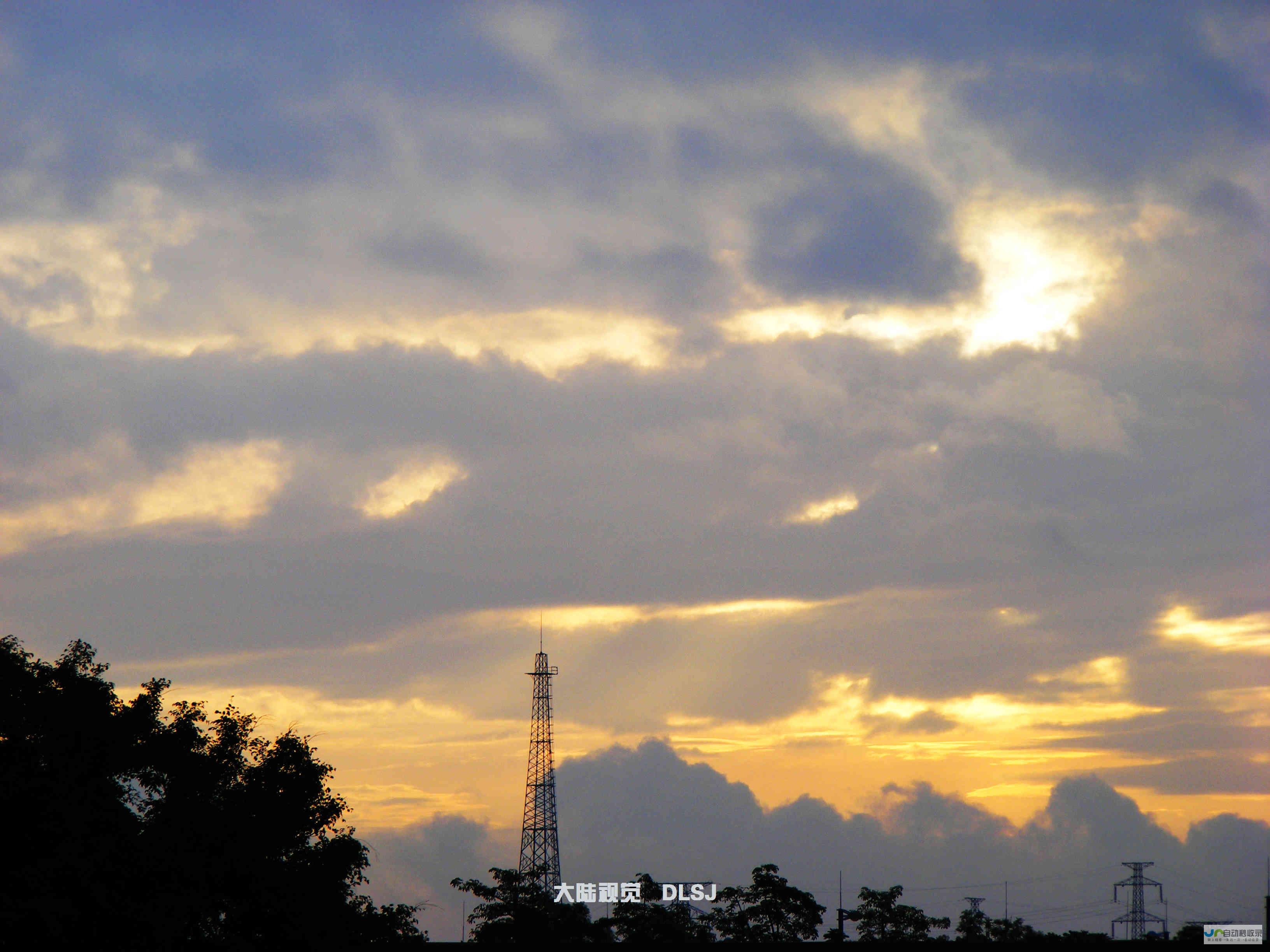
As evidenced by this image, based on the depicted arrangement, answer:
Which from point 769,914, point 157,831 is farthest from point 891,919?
point 157,831

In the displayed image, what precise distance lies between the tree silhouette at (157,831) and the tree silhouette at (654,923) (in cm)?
4923

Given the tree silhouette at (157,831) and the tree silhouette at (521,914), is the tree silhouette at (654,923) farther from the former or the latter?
the tree silhouette at (157,831)

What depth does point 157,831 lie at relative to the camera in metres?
51.1

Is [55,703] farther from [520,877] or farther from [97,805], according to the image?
[520,877]

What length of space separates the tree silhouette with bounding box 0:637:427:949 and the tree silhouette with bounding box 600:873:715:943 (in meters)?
49.2

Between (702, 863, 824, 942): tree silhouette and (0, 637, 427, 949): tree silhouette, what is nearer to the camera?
(0, 637, 427, 949): tree silhouette

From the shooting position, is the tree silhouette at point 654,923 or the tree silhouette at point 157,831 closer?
the tree silhouette at point 157,831

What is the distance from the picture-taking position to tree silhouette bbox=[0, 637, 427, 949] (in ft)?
140

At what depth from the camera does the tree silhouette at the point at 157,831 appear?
1678 inches

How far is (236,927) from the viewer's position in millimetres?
52188

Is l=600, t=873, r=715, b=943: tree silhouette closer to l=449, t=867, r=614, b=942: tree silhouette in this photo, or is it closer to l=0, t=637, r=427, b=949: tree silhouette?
l=449, t=867, r=614, b=942: tree silhouette

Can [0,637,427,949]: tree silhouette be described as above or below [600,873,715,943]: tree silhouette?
above

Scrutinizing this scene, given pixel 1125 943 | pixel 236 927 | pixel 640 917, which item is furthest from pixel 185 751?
pixel 640 917

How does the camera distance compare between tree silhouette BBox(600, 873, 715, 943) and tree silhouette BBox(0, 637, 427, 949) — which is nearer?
tree silhouette BBox(0, 637, 427, 949)
